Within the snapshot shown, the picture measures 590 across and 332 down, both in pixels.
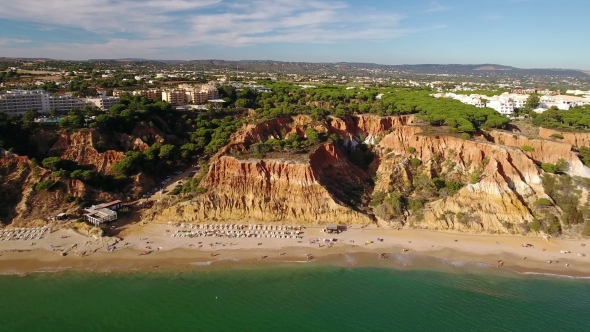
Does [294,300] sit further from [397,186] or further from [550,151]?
[550,151]

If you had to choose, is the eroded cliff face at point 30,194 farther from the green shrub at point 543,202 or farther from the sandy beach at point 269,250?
the green shrub at point 543,202

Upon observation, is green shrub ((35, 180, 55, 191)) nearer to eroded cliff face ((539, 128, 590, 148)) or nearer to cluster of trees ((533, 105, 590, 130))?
eroded cliff face ((539, 128, 590, 148))

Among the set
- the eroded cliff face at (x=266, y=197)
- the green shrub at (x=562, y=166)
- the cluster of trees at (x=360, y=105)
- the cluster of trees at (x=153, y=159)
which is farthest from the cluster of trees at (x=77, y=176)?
the green shrub at (x=562, y=166)

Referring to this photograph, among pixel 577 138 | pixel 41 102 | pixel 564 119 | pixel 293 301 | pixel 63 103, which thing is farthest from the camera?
pixel 63 103

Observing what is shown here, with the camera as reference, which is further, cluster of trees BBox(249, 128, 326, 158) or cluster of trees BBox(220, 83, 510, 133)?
cluster of trees BBox(220, 83, 510, 133)

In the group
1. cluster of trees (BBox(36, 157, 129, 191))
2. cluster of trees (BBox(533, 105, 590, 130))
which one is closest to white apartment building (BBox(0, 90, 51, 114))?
cluster of trees (BBox(36, 157, 129, 191))

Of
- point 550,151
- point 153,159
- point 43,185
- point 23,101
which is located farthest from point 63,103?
point 550,151

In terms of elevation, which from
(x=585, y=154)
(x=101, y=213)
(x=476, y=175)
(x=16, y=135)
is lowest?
(x=101, y=213)
